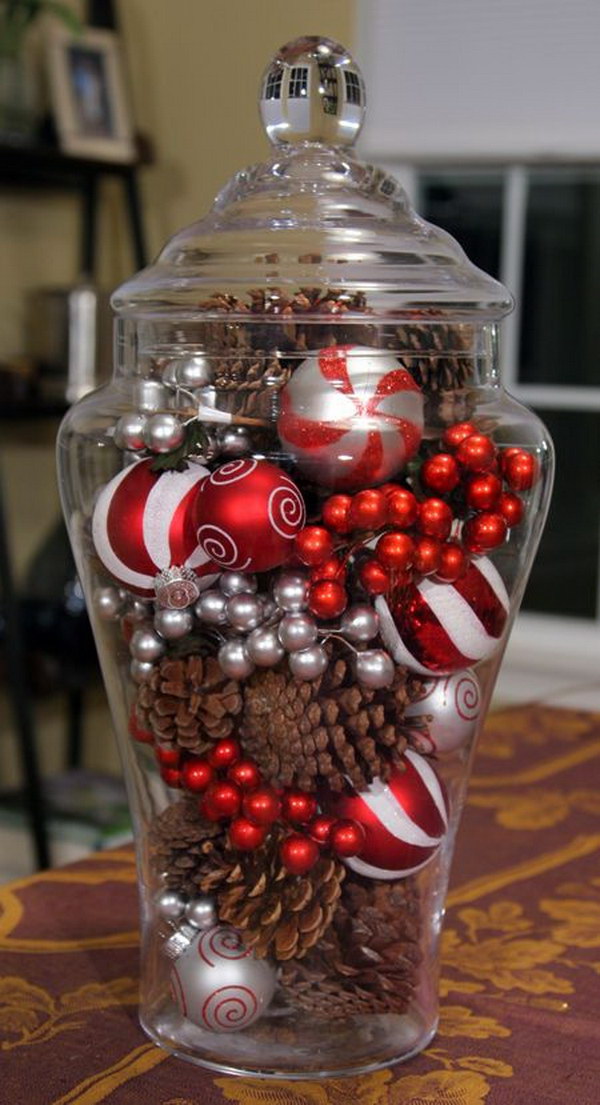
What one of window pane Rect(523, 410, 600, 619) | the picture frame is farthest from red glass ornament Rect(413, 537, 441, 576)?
the picture frame

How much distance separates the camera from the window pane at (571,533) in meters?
2.51

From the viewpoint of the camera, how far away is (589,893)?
3.08ft

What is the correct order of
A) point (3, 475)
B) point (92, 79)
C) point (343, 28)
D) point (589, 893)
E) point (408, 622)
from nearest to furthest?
point (408, 622) → point (589, 893) → point (343, 28) → point (92, 79) → point (3, 475)

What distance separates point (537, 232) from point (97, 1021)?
2.03 m

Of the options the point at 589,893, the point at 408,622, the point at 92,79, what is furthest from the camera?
the point at 92,79

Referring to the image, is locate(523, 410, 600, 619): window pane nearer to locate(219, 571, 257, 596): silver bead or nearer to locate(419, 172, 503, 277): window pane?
locate(419, 172, 503, 277): window pane

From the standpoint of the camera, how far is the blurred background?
7.73 feet

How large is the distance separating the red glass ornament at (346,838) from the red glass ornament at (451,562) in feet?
0.39

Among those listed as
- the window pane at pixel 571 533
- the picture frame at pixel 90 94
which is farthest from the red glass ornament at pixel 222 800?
the picture frame at pixel 90 94

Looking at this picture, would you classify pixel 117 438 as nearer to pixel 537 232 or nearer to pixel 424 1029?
pixel 424 1029

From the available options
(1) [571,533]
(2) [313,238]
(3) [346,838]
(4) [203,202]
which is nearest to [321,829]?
(3) [346,838]

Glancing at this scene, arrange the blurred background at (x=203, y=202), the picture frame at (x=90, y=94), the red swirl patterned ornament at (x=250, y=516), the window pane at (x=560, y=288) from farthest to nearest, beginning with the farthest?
the picture frame at (x=90, y=94) → the window pane at (x=560, y=288) → the blurred background at (x=203, y=202) → the red swirl patterned ornament at (x=250, y=516)

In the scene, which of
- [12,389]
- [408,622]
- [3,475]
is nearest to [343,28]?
[12,389]

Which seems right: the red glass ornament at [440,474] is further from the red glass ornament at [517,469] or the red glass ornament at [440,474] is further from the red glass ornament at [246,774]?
the red glass ornament at [246,774]
